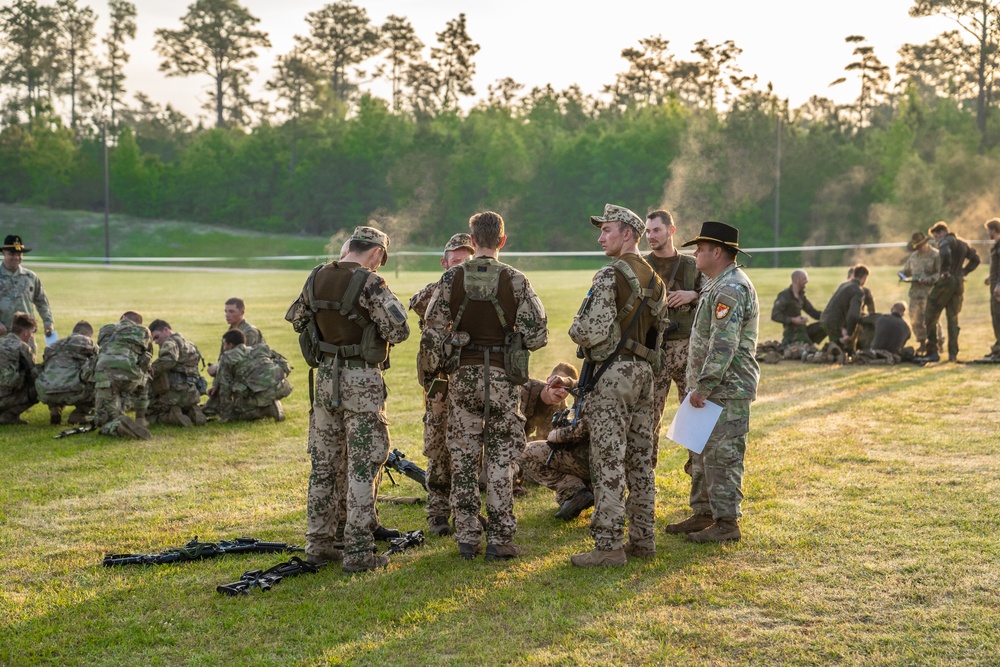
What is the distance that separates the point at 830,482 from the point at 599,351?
335 centimetres

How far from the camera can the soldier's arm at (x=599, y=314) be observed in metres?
6.16

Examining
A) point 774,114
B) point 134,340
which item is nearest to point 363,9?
point 774,114

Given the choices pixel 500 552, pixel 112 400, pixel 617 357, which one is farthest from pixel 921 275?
pixel 112 400

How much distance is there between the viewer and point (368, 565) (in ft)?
20.7

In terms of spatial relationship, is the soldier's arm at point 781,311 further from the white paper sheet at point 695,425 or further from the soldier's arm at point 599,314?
the soldier's arm at point 599,314

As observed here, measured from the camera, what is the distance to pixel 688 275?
7.60 metres

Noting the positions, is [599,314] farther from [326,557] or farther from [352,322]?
[326,557]

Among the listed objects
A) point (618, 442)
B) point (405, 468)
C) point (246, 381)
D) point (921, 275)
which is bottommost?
point (405, 468)

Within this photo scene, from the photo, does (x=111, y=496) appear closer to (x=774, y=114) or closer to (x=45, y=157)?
(x=774, y=114)

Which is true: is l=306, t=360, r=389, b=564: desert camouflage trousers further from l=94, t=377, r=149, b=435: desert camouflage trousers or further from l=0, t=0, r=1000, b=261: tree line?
l=0, t=0, r=1000, b=261: tree line

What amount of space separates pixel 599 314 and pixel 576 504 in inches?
73.9

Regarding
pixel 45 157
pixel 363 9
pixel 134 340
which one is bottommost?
pixel 134 340

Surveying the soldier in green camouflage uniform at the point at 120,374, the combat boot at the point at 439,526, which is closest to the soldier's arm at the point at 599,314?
the combat boot at the point at 439,526

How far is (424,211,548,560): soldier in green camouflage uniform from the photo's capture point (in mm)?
6332
